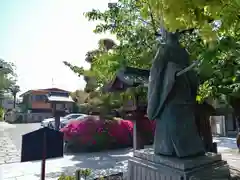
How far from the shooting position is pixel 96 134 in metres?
11.6

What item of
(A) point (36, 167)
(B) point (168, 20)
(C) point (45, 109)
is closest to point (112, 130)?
(A) point (36, 167)

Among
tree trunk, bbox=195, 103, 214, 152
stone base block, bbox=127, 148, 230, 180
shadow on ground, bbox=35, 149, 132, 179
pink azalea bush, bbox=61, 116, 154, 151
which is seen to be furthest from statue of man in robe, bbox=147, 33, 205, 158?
pink azalea bush, bbox=61, 116, 154, 151

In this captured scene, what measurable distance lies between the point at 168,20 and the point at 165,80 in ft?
6.29

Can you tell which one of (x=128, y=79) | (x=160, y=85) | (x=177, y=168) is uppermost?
(x=128, y=79)

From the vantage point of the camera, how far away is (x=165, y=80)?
11.2 feet

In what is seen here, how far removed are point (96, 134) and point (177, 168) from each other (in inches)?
350

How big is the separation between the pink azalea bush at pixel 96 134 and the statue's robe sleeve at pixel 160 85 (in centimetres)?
755

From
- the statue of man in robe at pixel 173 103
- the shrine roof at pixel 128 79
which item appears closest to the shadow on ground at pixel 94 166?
the shrine roof at pixel 128 79

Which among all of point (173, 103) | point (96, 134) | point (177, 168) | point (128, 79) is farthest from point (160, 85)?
point (96, 134)

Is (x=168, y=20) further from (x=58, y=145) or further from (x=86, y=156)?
(x=86, y=156)

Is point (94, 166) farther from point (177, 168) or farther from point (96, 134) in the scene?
point (177, 168)

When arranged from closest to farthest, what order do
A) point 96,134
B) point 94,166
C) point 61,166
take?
1. point 94,166
2. point 61,166
3. point 96,134

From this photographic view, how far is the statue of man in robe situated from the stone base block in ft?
0.50

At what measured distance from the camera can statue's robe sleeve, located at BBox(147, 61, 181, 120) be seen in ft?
11.0
